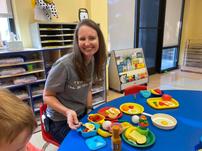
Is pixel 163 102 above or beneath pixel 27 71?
beneath

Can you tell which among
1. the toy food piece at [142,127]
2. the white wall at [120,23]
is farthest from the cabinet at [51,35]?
the toy food piece at [142,127]

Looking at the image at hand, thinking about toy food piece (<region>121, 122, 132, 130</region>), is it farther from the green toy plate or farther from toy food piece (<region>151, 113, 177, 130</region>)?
toy food piece (<region>151, 113, 177, 130</region>)

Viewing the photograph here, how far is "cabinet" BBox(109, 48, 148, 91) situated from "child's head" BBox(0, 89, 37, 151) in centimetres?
277

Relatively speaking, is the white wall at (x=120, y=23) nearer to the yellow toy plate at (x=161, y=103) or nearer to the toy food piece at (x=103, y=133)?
the yellow toy plate at (x=161, y=103)

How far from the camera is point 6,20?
2121 mm

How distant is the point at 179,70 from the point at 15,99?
5.30 m

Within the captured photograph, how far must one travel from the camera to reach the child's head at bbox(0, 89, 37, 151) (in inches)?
16.4

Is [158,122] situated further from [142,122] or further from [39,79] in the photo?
[39,79]

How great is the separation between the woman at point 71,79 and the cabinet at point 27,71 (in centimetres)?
88

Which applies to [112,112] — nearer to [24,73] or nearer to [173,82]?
[24,73]

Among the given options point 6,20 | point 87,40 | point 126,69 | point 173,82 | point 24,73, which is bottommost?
point 173,82

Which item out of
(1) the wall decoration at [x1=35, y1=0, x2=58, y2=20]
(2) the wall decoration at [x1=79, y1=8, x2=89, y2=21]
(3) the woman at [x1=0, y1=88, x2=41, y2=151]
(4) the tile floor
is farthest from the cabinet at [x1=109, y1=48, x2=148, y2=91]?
(3) the woman at [x1=0, y1=88, x2=41, y2=151]

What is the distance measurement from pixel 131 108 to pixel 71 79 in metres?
0.47

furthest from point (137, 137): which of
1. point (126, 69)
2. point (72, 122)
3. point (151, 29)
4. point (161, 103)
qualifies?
point (151, 29)
